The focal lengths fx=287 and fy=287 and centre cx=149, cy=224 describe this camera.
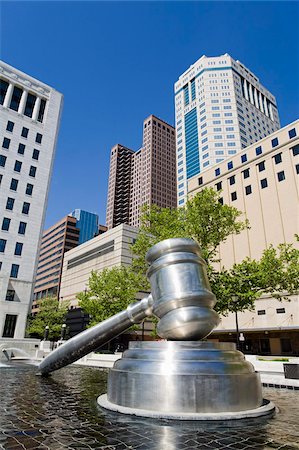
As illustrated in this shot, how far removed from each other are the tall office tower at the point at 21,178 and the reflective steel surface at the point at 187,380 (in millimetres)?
32263

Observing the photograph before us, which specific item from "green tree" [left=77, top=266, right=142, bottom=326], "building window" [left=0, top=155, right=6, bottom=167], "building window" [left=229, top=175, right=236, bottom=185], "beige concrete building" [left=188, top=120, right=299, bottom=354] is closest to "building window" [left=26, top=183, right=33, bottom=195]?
"building window" [left=0, top=155, right=6, bottom=167]

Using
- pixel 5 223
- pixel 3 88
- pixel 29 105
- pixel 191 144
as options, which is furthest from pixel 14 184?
pixel 191 144

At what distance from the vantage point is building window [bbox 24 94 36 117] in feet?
139

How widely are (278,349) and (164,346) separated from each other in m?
36.8

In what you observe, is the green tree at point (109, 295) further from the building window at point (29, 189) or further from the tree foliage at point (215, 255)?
the building window at point (29, 189)

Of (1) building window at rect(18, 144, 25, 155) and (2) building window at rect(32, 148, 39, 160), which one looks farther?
(2) building window at rect(32, 148, 39, 160)

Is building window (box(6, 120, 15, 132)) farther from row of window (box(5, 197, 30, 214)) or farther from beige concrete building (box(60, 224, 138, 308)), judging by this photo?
beige concrete building (box(60, 224, 138, 308))

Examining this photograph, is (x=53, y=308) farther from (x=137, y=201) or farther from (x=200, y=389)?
(x=137, y=201)

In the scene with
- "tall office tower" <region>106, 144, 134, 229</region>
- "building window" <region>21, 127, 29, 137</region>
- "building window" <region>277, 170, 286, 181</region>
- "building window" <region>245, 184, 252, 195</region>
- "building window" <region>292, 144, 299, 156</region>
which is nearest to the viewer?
"building window" <region>292, 144, 299, 156</region>

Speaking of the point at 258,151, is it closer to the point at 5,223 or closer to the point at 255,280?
the point at 255,280

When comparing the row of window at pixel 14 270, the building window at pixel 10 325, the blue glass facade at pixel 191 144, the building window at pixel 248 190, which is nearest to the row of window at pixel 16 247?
the row of window at pixel 14 270

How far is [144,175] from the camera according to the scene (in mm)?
125875

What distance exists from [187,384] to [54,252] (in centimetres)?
10818

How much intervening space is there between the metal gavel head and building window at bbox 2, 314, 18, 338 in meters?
32.7
